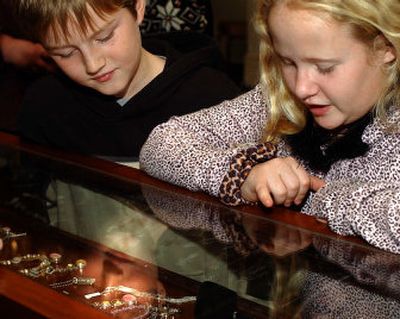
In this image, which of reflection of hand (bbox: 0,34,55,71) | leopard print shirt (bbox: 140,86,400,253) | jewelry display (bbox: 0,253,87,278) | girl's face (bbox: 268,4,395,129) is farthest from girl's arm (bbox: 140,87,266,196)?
reflection of hand (bbox: 0,34,55,71)

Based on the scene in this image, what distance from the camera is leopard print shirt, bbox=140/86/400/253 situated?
2.58ft

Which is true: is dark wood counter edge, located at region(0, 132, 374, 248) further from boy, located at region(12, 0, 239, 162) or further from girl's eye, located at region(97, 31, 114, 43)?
girl's eye, located at region(97, 31, 114, 43)

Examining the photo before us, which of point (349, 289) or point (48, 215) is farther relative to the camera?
point (48, 215)

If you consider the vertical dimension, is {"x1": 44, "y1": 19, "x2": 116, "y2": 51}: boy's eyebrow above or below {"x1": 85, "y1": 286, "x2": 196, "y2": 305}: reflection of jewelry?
above

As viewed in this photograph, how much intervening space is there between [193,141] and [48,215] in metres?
0.30

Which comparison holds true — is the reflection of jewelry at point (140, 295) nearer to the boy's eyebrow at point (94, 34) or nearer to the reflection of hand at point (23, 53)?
the boy's eyebrow at point (94, 34)

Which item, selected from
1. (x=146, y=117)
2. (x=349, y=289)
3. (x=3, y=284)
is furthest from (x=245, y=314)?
(x=146, y=117)

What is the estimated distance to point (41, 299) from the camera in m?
0.65

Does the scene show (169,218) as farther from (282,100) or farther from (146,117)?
(146,117)

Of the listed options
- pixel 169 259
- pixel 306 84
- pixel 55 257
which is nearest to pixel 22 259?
pixel 55 257

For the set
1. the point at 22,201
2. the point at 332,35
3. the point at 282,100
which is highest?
the point at 332,35

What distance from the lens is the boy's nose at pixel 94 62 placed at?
1.22 m

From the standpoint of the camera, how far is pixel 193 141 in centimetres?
111

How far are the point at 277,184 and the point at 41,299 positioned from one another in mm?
382
